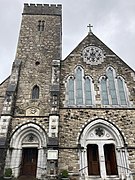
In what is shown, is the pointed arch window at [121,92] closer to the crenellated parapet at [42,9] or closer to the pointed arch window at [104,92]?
the pointed arch window at [104,92]

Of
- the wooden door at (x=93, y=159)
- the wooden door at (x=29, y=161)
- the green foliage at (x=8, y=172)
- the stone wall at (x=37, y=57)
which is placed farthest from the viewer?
the stone wall at (x=37, y=57)

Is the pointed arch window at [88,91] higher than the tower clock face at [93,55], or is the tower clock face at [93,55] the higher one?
the tower clock face at [93,55]

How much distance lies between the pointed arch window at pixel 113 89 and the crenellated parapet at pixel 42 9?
9507 millimetres

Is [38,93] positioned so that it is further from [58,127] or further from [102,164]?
[102,164]

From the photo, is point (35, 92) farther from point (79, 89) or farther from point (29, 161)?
point (29, 161)

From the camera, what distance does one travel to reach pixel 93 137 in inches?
579

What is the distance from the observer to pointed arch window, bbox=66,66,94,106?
16.1 metres

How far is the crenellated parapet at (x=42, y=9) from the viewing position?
22.5 m

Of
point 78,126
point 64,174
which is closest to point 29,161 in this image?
point 64,174

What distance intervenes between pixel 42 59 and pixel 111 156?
9.73m

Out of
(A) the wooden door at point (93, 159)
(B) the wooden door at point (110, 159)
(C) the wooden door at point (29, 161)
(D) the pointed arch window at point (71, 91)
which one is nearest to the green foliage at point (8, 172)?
(C) the wooden door at point (29, 161)

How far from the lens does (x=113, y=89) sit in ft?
55.4

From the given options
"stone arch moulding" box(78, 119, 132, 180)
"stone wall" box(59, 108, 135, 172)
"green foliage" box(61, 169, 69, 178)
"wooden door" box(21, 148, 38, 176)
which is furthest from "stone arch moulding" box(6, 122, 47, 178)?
"stone arch moulding" box(78, 119, 132, 180)

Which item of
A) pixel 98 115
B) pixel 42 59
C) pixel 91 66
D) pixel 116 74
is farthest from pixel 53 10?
pixel 98 115
